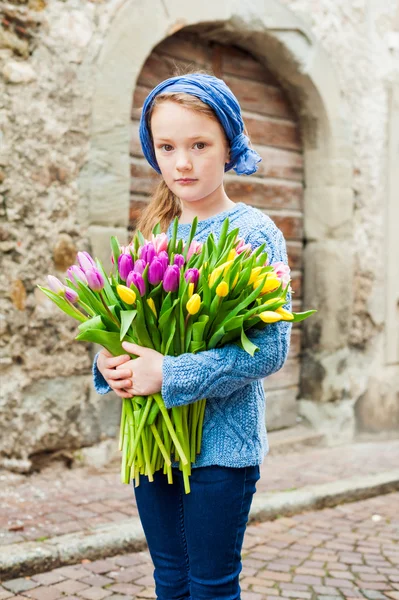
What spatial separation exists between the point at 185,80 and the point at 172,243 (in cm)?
39

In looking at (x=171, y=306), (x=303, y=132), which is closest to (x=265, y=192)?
(x=303, y=132)

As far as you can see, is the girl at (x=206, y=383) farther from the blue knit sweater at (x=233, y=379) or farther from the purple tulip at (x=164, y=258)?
the purple tulip at (x=164, y=258)

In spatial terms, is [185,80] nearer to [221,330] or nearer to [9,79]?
[221,330]

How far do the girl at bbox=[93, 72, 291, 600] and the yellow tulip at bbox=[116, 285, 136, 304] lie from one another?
120 millimetres

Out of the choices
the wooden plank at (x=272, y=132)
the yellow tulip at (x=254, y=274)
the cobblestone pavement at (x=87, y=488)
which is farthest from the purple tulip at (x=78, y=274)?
the wooden plank at (x=272, y=132)

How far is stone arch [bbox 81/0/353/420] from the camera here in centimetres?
424

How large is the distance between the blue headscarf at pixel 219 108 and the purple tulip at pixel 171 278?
0.40 metres

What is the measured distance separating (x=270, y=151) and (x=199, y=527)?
13.5 ft

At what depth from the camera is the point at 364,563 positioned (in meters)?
3.22

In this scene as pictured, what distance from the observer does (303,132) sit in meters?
5.65

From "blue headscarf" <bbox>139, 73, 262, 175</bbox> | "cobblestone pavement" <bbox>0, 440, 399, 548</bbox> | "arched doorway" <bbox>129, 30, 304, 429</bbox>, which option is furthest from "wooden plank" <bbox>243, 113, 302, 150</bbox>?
"blue headscarf" <bbox>139, 73, 262, 175</bbox>

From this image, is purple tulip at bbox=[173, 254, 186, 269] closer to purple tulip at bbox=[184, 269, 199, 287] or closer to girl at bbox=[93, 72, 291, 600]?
purple tulip at bbox=[184, 269, 199, 287]

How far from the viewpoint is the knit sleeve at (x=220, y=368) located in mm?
1570

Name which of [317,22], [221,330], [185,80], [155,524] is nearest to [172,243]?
[221,330]
